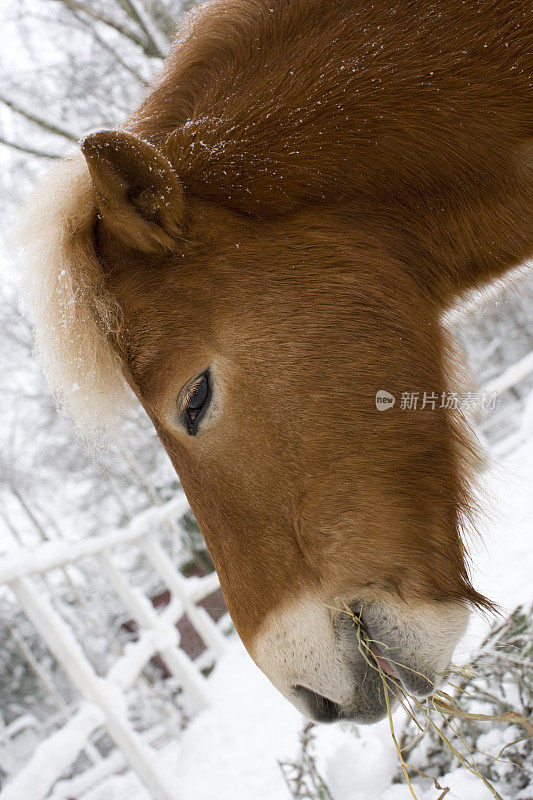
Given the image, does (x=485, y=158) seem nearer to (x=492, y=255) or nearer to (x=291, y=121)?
(x=492, y=255)

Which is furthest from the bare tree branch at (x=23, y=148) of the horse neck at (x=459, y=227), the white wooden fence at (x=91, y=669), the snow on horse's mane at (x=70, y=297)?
the horse neck at (x=459, y=227)

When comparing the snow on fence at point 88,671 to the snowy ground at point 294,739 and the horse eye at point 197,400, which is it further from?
the horse eye at point 197,400

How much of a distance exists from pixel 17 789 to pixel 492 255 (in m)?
2.85

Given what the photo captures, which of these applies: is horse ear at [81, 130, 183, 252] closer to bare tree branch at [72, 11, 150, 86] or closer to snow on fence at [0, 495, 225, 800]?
snow on fence at [0, 495, 225, 800]

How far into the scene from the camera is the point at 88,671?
10.2ft

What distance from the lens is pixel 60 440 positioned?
550 inches

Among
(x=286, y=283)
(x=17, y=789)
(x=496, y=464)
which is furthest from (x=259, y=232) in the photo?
(x=17, y=789)

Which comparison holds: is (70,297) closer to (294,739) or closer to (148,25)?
(294,739)

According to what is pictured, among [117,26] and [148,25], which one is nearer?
[148,25]

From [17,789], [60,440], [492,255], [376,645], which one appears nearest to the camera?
[376,645]

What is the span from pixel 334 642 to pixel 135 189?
125 cm

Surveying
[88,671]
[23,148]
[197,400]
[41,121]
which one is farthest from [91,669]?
[23,148]

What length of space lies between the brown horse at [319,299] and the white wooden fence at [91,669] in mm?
1757

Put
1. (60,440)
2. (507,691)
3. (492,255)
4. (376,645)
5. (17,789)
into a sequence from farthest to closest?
(60,440), (17,789), (507,691), (492,255), (376,645)
